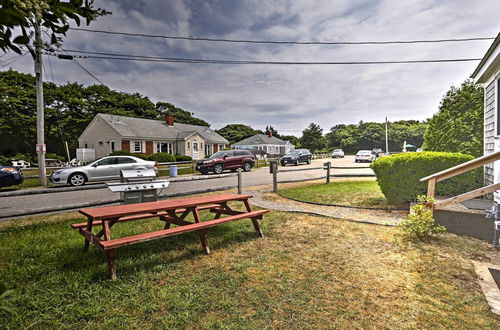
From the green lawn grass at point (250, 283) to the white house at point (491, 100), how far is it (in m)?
2.84

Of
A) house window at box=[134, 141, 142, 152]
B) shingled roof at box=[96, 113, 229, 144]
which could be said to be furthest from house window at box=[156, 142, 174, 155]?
house window at box=[134, 141, 142, 152]

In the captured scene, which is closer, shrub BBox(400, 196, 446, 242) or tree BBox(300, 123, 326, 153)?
shrub BBox(400, 196, 446, 242)

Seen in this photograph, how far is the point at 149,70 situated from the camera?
20.2 m

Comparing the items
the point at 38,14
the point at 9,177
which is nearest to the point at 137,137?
the point at 9,177

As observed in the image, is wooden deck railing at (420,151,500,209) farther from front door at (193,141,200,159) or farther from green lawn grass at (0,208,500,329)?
front door at (193,141,200,159)

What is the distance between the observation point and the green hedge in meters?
6.50

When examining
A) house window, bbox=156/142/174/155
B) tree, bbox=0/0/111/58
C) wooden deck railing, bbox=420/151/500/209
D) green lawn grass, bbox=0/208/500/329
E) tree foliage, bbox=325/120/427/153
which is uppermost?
tree foliage, bbox=325/120/427/153

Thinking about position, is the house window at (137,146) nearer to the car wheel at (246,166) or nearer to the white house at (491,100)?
the car wheel at (246,166)

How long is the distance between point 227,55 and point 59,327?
19.2 meters

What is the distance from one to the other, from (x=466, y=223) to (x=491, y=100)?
382 cm

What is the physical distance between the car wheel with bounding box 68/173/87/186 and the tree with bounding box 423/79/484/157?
643 inches

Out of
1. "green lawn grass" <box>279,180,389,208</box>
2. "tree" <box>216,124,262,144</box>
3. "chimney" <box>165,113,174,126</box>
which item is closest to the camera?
"green lawn grass" <box>279,180,389,208</box>

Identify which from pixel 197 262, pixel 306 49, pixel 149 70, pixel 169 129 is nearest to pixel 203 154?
pixel 169 129

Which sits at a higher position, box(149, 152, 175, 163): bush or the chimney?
the chimney
